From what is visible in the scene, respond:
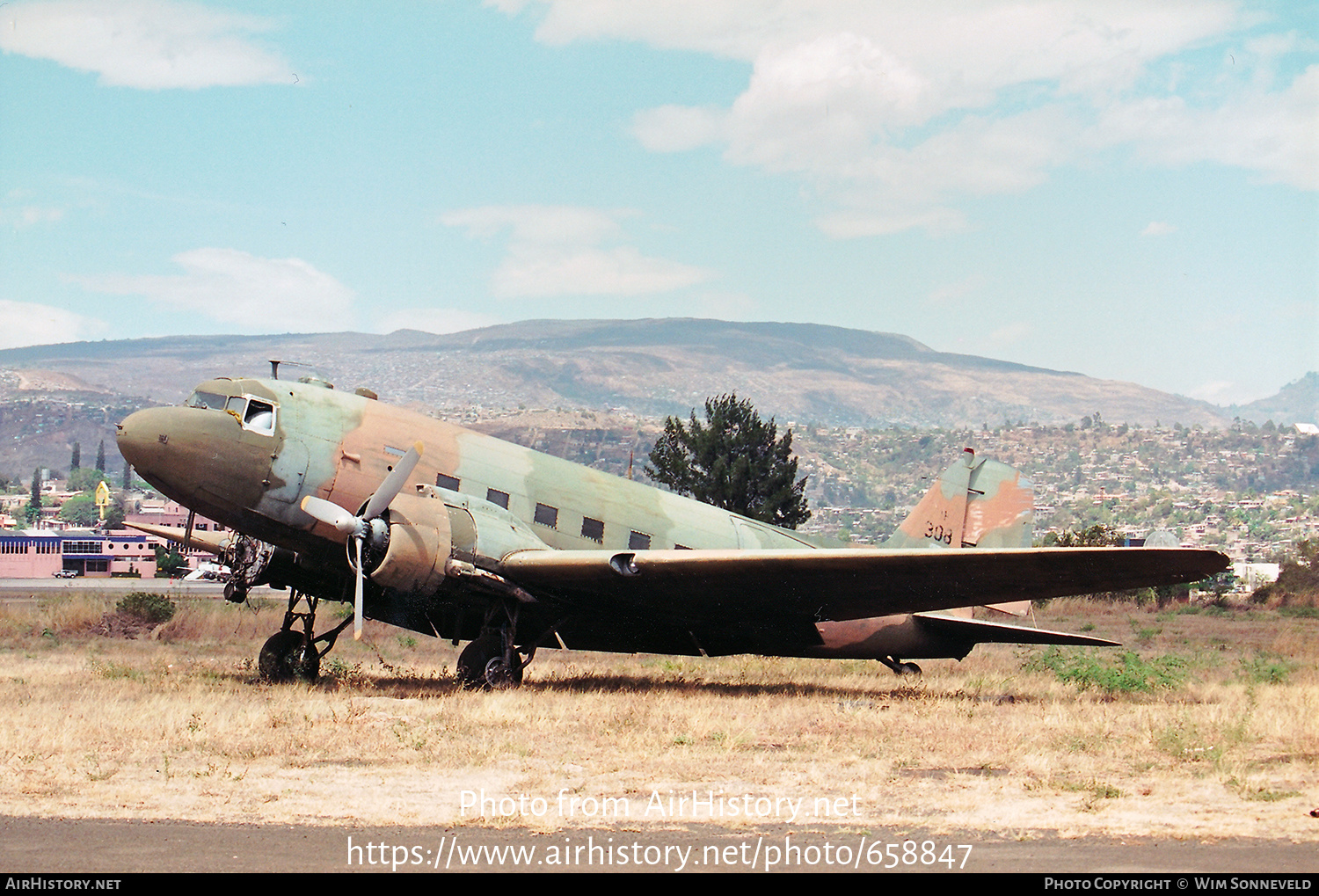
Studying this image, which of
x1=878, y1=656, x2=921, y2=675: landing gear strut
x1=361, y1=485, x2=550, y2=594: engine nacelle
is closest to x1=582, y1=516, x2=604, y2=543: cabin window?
x1=361, y1=485, x2=550, y2=594: engine nacelle

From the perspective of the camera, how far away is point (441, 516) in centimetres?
Result: 1816

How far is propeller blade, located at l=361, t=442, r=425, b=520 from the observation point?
1777cm

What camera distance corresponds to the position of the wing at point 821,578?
16.7m

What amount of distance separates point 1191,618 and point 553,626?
33257 mm

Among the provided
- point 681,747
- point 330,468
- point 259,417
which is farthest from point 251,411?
point 681,747

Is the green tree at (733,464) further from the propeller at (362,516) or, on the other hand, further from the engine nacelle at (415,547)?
the propeller at (362,516)

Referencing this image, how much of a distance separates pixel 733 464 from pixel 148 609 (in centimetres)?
2174

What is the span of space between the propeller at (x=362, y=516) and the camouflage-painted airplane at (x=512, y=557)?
0.03 metres

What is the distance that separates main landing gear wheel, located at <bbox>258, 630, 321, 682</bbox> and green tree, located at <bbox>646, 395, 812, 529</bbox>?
26417 millimetres

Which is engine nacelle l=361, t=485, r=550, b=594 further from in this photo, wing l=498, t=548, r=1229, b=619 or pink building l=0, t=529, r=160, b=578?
pink building l=0, t=529, r=160, b=578

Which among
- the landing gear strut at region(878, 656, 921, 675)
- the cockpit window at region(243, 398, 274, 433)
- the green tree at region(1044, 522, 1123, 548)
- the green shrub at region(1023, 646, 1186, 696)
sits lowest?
the green tree at region(1044, 522, 1123, 548)

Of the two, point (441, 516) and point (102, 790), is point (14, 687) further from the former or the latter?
point (102, 790)

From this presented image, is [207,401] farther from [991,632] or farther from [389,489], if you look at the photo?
[991,632]
